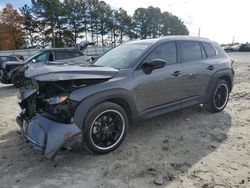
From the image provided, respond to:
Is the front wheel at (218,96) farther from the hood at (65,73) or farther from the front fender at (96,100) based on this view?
the hood at (65,73)

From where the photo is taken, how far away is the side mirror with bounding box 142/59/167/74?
13.9 feet

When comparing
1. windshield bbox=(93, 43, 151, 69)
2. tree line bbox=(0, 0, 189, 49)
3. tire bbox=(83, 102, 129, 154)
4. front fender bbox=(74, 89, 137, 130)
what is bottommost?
tire bbox=(83, 102, 129, 154)

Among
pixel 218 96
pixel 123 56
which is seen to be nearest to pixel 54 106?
pixel 123 56

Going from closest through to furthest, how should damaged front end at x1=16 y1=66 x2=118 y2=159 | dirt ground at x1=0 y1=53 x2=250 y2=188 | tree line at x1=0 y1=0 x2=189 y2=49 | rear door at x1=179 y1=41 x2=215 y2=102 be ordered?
dirt ground at x1=0 y1=53 x2=250 y2=188 < damaged front end at x1=16 y1=66 x2=118 y2=159 < rear door at x1=179 y1=41 x2=215 y2=102 < tree line at x1=0 y1=0 x2=189 y2=49

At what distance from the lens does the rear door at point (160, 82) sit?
4379 mm

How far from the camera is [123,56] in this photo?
15.8ft

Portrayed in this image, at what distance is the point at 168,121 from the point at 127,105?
61.5 inches

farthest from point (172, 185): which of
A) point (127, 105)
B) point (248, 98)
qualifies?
point (248, 98)

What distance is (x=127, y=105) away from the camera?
14.0 ft

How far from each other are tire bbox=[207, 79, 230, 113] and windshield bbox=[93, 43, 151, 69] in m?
2.08

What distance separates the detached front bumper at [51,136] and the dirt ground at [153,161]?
1.26ft

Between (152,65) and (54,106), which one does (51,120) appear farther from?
(152,65)

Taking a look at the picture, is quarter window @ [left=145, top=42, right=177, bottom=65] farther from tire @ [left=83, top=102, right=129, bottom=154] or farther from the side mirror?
tire @ [left=83, top=102, right=129, bottom=154]

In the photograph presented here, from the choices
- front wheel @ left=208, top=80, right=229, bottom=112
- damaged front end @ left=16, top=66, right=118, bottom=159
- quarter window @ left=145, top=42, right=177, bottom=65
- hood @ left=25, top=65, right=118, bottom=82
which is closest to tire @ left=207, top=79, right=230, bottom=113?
front wheel @ left=208, top=80, right=229, bottom=112
